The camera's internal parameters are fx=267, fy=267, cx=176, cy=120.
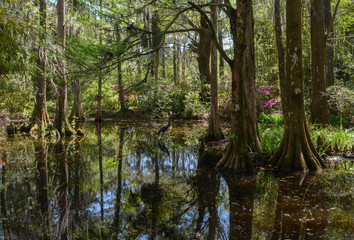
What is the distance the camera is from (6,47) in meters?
4.87

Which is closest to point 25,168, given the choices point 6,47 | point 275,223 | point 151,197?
point 6,47

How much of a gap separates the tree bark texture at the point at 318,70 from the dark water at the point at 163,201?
3320mm

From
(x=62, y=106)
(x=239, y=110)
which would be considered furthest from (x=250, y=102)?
(x=62, y=106)

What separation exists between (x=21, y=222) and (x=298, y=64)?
6.33 meters

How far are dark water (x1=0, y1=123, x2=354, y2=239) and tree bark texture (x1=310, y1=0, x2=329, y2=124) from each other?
3.32 m

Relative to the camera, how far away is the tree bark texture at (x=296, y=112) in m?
6.28

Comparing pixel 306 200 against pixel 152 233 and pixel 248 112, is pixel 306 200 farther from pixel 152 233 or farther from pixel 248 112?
pixel 248 112

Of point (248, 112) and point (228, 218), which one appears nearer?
point (228, 218)

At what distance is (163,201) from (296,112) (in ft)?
12.6

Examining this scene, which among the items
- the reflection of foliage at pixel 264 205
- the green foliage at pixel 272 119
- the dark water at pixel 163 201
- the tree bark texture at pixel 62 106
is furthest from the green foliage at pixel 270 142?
the tree bark texture at pixel 62 106

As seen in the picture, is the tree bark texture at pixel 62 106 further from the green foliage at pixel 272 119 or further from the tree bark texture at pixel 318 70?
the tree bark texture at pixel 318 70

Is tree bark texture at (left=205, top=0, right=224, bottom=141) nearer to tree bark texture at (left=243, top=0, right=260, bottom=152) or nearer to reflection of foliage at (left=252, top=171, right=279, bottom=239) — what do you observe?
tree bark texture at (left=243, top=0, right=260, bottom=152)

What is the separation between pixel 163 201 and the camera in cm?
468

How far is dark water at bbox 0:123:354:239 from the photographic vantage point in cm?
353
